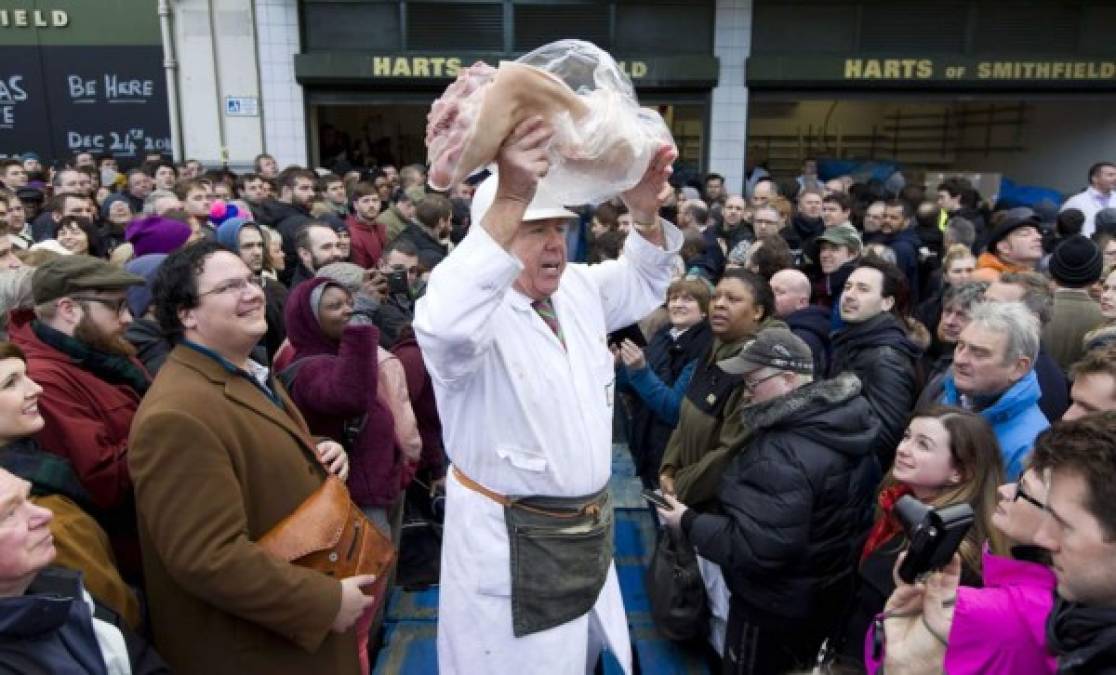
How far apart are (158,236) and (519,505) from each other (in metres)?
4.11

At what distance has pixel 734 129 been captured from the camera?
40.6 feet

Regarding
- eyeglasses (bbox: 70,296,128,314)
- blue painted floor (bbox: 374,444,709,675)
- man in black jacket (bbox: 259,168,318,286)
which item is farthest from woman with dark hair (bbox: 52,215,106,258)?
blue painted floor (bbox: 374,444,709,675)

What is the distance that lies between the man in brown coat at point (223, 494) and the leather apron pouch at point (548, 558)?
0.47 meters

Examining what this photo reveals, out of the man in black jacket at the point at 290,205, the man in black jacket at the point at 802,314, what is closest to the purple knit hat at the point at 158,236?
the man in black jacket at the point at 290,205

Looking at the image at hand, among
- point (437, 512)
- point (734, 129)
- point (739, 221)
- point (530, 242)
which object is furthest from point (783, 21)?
point (530, 242)

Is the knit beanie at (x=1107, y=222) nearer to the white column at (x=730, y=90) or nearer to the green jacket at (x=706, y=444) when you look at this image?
the green jacket at (x=706, y=444)

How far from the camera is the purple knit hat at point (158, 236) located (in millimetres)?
5133

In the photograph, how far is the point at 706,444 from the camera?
3.34 m

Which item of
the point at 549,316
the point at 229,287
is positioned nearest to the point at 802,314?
the point at 549,316

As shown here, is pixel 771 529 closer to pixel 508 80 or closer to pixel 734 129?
pixel 508 80

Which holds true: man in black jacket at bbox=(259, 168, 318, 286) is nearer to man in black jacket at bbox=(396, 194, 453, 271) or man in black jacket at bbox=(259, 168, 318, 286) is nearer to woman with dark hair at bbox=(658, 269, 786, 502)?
man in black jacket at bbox=(396, 194, 453, 271)

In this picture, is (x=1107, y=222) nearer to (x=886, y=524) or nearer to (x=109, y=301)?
(x=886, y=524)

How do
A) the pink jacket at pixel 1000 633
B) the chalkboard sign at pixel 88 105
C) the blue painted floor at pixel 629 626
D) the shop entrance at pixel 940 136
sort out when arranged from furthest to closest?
the shop entrance at pixel 940 136 → the chalkboard sign at pixel 88 105 → the blue painted floor at pixel 629 626 → the pink jacket at pixel 1000 633

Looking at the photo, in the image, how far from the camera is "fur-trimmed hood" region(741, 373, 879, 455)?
Result: 2645 millimetres
